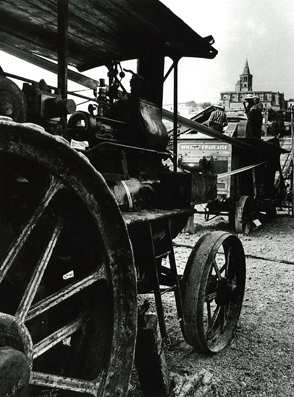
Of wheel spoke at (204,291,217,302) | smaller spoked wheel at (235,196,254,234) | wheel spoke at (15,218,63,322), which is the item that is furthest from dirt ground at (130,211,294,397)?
smaller spoked wheel at (235,196,254,234)

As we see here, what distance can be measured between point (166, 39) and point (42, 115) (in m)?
1.62

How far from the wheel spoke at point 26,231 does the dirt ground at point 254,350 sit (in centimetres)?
169

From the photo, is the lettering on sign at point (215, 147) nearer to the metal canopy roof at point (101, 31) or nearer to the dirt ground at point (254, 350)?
the dirt ground at point (254, 350)

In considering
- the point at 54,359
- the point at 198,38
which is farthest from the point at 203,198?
the point at 54,359

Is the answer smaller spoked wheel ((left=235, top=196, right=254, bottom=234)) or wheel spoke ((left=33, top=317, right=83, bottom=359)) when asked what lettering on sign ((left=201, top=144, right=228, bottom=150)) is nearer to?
smaller spoked wheel ((left=235, top=196, right=254, bottom=234))

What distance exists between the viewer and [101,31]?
3135 millimetres

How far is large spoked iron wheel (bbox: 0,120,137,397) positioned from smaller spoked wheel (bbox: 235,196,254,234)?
760cm

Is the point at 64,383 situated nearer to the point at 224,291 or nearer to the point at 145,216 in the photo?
the point at 145,216

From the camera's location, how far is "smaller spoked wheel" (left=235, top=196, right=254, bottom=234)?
29.8ft

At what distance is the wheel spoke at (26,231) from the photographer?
50.3 inches

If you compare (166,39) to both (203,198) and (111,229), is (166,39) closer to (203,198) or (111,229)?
(203,198)

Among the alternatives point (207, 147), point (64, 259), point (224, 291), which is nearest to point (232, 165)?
point (207, 147)

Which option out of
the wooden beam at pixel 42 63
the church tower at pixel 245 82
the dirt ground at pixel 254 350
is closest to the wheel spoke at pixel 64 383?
the dirt ground at pixel 254 350

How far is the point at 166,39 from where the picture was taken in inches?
132
